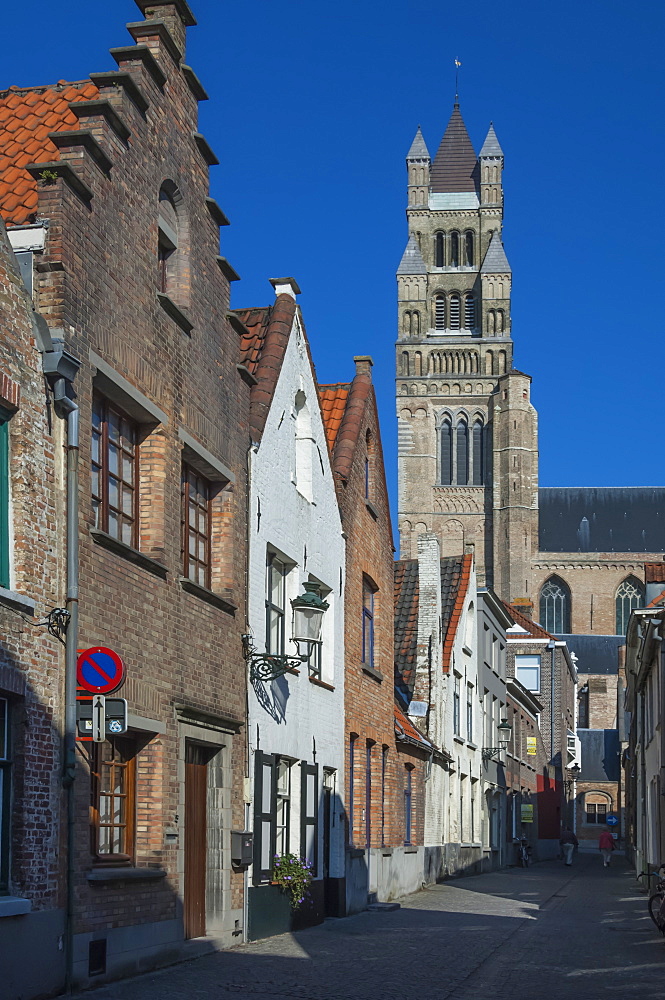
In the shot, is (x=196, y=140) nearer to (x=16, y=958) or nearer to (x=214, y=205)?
(x=214, y=205)

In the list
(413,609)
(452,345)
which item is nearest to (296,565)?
(413,609)

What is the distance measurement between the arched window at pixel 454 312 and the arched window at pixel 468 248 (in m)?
3.61

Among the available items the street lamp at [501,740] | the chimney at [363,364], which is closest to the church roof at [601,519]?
the street lamp at [501,740]

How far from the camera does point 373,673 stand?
22.5 metres

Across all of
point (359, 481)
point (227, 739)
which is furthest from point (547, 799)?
point (227, 739)

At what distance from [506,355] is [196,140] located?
316 ft

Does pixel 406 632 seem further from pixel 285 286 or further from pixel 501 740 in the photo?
pixel 285 286

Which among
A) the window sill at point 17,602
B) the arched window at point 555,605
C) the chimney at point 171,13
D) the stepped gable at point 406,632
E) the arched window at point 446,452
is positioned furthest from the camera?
the arched window at point 446,452

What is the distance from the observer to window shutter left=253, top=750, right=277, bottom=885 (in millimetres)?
15789

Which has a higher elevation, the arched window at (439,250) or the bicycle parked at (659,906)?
the arched window at (439,250)

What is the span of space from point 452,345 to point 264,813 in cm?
9508

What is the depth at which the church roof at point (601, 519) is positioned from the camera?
100312 mm

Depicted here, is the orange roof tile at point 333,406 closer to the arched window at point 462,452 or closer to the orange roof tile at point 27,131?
the orange roof tile at point 27,131

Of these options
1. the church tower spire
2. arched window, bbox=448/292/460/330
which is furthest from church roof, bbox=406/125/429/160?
arched window, bbox=448/292/460/330
